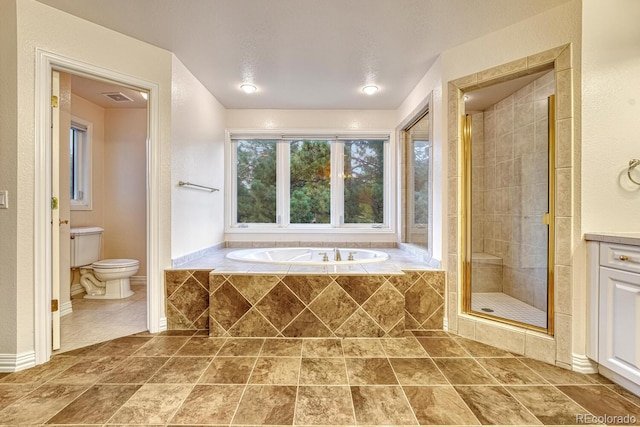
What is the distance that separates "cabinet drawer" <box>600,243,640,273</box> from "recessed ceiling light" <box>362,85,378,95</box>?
221cm

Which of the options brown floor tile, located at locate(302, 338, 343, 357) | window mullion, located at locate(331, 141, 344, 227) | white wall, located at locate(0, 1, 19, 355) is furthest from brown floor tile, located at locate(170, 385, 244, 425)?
window mullion, located at locate(331, 141, 344, 227)

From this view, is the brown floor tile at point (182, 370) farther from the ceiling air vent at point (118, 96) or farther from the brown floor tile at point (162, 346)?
the ceiling air vent at point (118, 96)

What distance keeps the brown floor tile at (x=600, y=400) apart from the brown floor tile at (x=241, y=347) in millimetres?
1815

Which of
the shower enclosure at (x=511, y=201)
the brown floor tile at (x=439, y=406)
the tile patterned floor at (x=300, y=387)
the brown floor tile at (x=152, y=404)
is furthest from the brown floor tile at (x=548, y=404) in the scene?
the brown floor tile at (x=152, y=404)

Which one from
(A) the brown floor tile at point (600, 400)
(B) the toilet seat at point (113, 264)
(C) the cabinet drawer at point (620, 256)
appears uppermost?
(C) the cabinet drawer at point (620, 256)

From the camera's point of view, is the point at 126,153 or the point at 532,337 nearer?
the point at 532,337

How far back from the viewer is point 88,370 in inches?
70.4

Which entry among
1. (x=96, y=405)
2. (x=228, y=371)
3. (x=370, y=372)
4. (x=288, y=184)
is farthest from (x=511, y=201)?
(x=96, y=405)

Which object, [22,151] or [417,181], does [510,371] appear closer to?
[417,181]

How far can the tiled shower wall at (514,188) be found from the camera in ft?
8.00

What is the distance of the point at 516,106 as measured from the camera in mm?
2793

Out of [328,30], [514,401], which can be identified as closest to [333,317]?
[514,401]

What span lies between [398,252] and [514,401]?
189 cm

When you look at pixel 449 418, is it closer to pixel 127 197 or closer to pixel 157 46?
pixel 157 46
